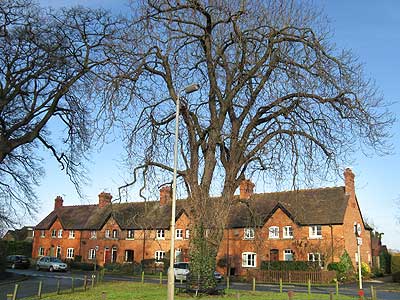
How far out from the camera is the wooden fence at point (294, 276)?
39134mm

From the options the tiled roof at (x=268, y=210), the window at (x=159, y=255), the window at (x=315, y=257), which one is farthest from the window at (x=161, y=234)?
the window at (x=315, y=257)

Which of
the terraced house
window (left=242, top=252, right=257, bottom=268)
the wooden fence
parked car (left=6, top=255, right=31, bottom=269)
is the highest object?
the terraced house

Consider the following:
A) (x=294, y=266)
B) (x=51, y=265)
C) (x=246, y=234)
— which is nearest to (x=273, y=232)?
(x=246, y=234)

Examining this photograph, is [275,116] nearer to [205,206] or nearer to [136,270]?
[205,206]

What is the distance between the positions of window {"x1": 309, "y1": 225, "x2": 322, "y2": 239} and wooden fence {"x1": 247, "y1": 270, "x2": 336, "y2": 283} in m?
5.67

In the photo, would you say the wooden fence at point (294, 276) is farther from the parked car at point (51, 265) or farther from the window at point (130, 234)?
the parked car at point (51, 265)

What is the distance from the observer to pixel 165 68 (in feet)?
77.5

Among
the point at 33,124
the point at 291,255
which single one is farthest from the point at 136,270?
the point at 33,124

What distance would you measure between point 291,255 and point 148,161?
28666 mm

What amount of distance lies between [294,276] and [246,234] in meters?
8.62

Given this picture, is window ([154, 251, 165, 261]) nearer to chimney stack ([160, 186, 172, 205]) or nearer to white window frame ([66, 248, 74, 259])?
chimney stack ([160, 186, 172, 205])

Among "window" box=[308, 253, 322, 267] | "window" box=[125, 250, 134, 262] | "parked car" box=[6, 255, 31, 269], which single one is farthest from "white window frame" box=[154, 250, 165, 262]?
"window" box=[308, 253, 322, 267]

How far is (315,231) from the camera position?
149 ft

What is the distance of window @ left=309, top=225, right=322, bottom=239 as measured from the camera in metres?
45.1
